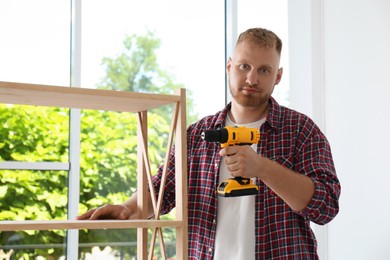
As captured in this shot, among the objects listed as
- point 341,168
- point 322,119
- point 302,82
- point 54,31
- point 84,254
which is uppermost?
point 54,31

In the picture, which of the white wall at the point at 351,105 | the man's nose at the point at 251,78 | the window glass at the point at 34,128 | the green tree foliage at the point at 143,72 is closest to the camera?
the man's nose at the point at 251,78

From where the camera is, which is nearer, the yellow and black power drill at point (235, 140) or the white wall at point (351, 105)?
the yellow and black power drill at point (235, 140)

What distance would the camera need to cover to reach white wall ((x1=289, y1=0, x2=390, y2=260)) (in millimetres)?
3062

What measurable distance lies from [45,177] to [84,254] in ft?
1.39

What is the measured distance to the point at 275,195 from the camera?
6.30 ft

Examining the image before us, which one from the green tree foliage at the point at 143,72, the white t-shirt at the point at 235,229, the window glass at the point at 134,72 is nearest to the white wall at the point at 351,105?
the window glass at the point at 134,72

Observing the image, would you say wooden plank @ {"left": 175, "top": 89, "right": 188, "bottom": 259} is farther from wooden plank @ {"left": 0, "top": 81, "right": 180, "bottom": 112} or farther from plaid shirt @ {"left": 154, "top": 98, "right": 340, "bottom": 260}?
plaid shirt @ {"left": 154, "top": 98, "right": 340, "bottom": 260}

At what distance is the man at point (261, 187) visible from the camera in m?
1.88

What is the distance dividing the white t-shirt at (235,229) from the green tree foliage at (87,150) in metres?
1.22

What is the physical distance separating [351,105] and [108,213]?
5.80 feet

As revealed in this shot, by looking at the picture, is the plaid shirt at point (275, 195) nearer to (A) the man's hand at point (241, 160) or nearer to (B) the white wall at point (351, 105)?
(A) the man's hand at point (241, 160)

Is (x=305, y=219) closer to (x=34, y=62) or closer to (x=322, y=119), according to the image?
(x=322, y=119)

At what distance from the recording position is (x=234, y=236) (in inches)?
76.1

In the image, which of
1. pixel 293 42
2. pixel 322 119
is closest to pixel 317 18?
pixel 293 42
